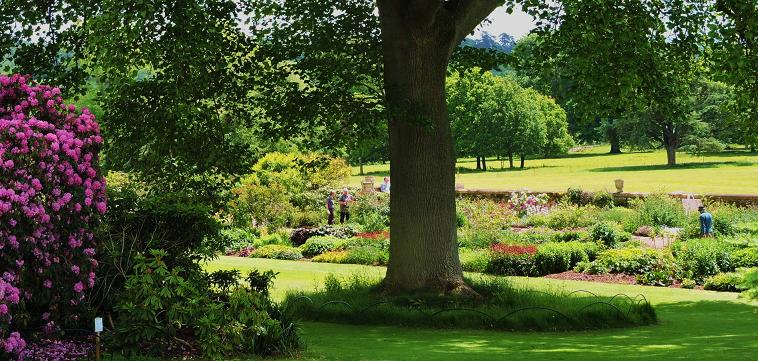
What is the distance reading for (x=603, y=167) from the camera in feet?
229

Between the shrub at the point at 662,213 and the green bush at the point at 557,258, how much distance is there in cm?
652

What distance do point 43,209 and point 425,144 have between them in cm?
719

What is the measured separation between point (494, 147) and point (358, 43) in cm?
6007

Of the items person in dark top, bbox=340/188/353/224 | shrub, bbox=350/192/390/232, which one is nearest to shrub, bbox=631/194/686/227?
shrub, bbox=350/192/390/232

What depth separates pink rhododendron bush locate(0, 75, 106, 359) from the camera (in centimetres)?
734

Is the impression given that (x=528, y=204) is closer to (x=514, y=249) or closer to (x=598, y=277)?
(x=514, y=249)

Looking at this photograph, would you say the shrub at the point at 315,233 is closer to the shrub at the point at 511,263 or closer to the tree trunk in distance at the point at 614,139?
the shrub at the point at 511,263

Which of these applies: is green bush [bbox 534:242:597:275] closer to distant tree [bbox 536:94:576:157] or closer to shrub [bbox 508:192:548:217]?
shrub [bbox 508:192:548:217]

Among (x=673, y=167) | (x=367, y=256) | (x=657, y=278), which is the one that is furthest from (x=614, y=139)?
(x=657, y=278)

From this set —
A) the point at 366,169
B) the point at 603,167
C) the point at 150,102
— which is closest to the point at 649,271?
the point at 150,102

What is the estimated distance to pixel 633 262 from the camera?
1925cm

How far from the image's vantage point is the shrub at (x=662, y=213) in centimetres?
2627

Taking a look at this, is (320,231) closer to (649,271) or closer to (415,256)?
(649,271)

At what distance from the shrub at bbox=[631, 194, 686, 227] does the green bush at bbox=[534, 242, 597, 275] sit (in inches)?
257
